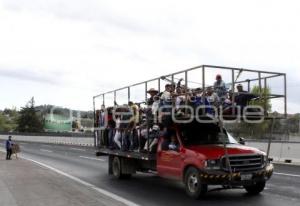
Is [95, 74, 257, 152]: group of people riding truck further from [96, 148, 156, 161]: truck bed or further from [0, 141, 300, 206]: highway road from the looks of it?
[0, 141, 300, 206]: highway road

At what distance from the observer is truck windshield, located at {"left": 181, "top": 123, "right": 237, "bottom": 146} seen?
41.6 feet

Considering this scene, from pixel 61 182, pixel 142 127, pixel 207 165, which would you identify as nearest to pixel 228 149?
pixel 207 165

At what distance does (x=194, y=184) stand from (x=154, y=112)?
2.84 m

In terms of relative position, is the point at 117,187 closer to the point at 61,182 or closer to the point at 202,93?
the point at 61,182

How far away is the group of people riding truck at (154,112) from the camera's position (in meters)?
12.0

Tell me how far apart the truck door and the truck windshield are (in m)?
0.30

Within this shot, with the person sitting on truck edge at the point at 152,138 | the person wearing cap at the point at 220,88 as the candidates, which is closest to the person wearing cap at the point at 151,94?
the person sitting on truck edge at the point at 152,138

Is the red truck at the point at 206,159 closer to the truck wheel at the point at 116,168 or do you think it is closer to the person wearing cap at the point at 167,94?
the person wearing cap at the point at 167,94

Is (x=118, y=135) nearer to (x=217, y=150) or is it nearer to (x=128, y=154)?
(x=128, y=154)

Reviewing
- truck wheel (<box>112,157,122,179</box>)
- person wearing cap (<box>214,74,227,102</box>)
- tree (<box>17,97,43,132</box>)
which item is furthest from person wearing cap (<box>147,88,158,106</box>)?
tree (<box>17,97,43,132</box>)

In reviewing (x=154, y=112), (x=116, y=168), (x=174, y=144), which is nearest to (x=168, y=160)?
(x=174, y=144)

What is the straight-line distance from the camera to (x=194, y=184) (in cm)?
1179

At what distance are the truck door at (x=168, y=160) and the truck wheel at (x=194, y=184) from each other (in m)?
0.35

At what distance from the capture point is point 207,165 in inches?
447
